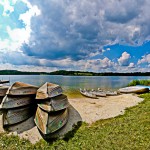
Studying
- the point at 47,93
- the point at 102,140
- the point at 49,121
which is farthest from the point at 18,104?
the point at 102,140

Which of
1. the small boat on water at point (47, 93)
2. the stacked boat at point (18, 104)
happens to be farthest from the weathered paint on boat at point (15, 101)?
the small boat on water at point (47, 93)

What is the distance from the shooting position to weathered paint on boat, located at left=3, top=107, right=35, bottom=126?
999 centimetres

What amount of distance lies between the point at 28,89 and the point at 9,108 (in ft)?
6.03

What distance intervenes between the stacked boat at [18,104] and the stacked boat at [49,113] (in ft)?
4.23

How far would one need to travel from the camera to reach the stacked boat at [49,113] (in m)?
8.65

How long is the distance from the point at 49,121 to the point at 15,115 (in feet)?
8.77

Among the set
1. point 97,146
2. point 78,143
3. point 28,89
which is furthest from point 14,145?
point 28,89

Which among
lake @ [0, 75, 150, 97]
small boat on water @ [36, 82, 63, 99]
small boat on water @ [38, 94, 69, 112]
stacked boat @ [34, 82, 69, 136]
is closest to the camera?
stacked boat @ [34, 82, 69, 136]

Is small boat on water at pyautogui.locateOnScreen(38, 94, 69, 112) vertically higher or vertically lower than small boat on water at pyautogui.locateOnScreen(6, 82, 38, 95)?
lower

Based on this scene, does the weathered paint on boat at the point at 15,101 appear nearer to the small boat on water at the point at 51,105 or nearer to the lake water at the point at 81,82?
the small boat on water at the point at 51,105

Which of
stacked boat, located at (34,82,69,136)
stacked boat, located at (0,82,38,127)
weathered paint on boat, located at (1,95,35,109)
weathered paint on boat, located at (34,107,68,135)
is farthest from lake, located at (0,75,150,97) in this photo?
weathered paint on boat, located at (34,107,68,135)

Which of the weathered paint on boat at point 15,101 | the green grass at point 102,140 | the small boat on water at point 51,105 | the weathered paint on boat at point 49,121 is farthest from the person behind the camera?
the weathered paint on boat at point 15,101

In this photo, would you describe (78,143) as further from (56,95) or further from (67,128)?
(56,95)

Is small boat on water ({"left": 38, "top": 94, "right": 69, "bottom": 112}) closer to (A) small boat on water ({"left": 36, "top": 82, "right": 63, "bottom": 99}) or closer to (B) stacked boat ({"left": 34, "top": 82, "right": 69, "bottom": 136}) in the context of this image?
(B) stacked boat ({"left": 34, "top": 82, "right": 69, "bottom": 136})
